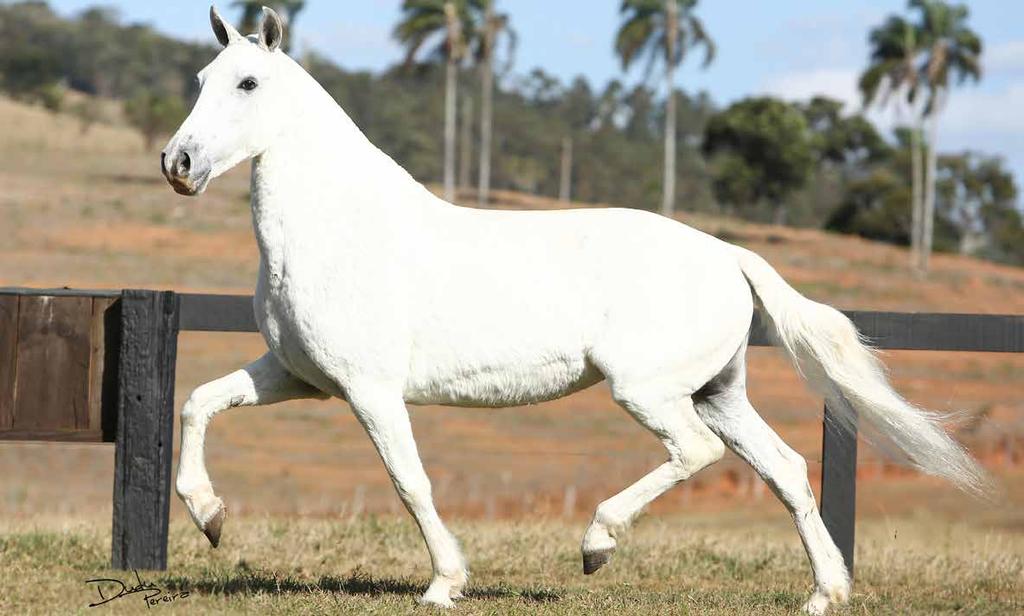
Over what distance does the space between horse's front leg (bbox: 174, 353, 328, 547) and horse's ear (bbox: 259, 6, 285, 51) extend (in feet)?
3.95

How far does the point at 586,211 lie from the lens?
18.0ft

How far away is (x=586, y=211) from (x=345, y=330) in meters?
1.14

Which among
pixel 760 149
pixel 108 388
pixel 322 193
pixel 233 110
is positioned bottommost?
pixel 108 388

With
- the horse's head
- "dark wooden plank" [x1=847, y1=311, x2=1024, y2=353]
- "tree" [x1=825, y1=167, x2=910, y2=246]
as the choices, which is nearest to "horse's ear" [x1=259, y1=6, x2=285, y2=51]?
the horse's head

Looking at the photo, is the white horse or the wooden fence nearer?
the white horse

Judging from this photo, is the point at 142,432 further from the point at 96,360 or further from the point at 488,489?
the point at 488,489

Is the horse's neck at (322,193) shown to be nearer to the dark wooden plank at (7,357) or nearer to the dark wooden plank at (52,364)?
the dark wooden plank at (52,364)

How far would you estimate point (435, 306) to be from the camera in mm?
5094

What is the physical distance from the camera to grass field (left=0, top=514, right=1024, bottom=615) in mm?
5426

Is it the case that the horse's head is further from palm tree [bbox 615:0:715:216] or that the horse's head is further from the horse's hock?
palm tree [bbox 615:0:715:216]

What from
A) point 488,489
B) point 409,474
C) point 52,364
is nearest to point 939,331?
point 409,474

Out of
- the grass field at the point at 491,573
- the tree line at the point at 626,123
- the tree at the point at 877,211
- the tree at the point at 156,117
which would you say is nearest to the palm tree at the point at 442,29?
the tree line at the point at 626,123

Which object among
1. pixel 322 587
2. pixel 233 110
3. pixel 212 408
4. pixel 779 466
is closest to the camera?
pixel 233 110

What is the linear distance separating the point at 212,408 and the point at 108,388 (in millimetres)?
1612
